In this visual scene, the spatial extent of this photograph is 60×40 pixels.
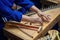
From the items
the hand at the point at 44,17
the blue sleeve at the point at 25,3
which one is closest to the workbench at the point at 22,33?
the hand at the point at 44,17

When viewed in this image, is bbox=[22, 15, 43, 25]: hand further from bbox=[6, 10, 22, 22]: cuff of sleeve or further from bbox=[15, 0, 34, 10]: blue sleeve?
bbox=[15, 0, 34, 10]: blue sleeve

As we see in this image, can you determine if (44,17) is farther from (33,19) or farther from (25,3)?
(25,3)

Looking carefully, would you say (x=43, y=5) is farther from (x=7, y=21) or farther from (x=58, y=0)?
(x=7, y=21)

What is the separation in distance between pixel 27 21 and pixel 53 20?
0.28 m

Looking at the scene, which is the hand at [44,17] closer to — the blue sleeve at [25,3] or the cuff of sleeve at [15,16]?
the blue sleeve at [25,3]

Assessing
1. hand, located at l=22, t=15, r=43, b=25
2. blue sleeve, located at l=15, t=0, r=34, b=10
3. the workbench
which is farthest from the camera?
blue sleeve, located at l=15, t=0, r=34, b=10

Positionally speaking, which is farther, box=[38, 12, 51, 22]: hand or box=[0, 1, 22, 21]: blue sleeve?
box=[38, 12, 51, 22]: hand

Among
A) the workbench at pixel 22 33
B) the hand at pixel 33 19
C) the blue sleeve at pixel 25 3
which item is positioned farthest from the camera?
the blue sleeve at pixel 25 3

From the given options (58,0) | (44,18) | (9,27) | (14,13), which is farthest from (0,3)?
(58,0)

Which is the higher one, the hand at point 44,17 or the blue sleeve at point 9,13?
the blue sleeve at point 9,13

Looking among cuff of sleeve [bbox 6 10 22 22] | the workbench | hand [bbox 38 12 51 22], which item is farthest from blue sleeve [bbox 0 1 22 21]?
hand [bbox 38 12 51 22]

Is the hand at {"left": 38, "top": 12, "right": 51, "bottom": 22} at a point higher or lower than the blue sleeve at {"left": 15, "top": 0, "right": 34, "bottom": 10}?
lower

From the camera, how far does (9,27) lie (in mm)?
1529

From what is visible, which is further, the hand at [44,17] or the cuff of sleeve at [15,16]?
the hand at [44,17]
